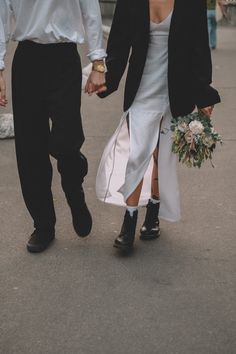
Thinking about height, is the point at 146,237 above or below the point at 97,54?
below

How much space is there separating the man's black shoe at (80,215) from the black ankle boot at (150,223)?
1.16 ft

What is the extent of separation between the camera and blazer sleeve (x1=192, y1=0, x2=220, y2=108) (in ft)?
14.0

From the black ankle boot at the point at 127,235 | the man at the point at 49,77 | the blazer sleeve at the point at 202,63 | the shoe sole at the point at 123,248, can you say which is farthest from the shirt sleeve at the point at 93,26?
the shoe sole at the point at 123,248

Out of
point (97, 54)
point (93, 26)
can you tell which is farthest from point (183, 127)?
point (93, 26)

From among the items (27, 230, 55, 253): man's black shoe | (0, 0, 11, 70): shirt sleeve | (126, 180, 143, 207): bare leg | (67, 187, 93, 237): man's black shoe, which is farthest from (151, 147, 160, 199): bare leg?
(0, 0, 11, 70): shirt sleeve

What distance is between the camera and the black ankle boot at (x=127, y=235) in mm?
4543

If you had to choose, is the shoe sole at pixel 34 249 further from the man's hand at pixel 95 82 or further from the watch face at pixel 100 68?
the watch face at pixel 100 68

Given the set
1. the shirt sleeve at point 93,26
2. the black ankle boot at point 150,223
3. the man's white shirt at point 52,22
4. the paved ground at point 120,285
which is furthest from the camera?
the black ankle boot at point 150,223

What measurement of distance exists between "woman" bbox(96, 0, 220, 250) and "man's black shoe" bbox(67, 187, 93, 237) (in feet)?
0.47

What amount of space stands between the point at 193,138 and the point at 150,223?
73 cm

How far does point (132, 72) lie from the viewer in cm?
436

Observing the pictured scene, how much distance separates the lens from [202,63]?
4320mm

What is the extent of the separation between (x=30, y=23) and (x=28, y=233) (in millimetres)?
1481

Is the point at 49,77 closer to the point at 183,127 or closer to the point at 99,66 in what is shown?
the point at 99,66
